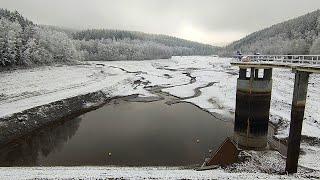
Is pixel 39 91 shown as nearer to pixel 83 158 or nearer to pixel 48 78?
pixel 48 78

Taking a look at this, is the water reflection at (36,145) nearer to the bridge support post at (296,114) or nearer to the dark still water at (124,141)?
the dark still water at (124,141)

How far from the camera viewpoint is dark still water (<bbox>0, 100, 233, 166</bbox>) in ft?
99.5

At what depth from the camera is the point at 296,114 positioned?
2509 cm

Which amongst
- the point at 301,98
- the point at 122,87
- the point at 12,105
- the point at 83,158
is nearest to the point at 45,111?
the point at 12,105

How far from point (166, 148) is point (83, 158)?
8.88m

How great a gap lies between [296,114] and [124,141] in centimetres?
1929

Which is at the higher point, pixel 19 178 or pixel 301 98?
pixel 301 98

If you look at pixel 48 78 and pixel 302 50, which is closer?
pixel 48 78

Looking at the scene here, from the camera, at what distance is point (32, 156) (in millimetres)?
32031

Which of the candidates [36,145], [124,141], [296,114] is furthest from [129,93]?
[296,114]

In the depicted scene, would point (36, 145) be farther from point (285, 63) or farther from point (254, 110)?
point (285, 63)

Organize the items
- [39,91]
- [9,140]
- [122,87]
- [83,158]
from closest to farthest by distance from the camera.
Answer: [83,158] → [9,140] → [39,91] → [122,87]

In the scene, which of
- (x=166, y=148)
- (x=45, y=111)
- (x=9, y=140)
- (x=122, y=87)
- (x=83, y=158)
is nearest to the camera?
(x=83, y=158)

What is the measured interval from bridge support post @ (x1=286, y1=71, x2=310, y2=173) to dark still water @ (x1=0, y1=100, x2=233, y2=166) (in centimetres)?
842
